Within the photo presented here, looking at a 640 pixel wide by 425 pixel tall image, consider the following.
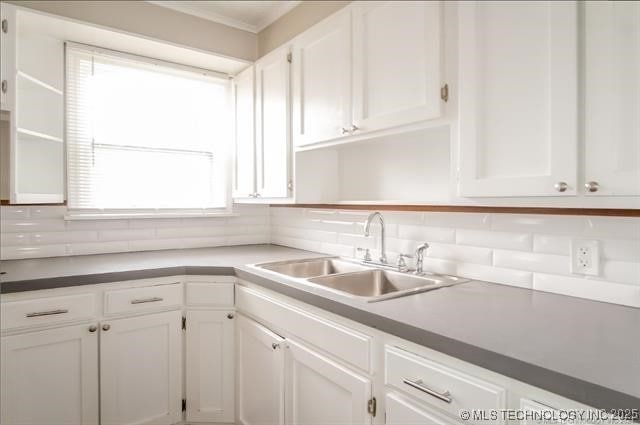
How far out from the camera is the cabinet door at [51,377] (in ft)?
5.63

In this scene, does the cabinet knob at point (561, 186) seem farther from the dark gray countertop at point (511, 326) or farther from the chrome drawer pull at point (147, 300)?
the chrome drawer pull at point (147, 300)

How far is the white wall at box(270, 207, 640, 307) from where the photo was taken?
1.28 metres

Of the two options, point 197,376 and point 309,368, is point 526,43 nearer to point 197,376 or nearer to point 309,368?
point 309,368

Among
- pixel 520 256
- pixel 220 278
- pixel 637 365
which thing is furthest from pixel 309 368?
pixel 637 365

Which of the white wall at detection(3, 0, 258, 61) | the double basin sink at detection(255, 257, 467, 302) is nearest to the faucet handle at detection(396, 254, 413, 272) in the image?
the double basin sink at detection(255, 257, 467, 302)

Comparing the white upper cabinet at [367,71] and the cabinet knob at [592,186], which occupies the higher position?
the white upper cabinet at [367,71]

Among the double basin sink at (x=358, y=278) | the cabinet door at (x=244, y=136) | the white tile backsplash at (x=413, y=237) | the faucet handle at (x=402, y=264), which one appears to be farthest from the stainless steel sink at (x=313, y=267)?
the cabinet door at (x=244, y=136)

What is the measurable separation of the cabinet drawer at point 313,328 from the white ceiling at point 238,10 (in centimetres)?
182

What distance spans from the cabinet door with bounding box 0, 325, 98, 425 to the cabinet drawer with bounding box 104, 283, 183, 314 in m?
0.15

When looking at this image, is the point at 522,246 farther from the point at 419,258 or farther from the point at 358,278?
the point at 358,278

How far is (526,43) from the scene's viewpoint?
1.19 metres

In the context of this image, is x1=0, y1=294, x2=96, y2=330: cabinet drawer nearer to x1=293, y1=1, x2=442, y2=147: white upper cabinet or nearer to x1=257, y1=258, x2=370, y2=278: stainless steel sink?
x1=257, y1=258, x2=370, y2=278: stainless steel sink

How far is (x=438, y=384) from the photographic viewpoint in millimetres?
1044

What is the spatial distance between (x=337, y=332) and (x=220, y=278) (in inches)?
36.2
